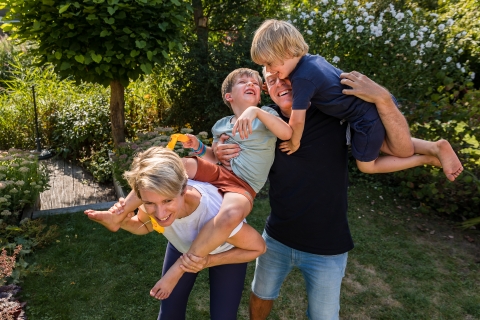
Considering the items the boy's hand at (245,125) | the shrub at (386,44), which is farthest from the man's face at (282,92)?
the shrub at (386,44)

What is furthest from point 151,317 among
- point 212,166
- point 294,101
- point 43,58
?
point 43,58

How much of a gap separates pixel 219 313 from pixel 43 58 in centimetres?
391

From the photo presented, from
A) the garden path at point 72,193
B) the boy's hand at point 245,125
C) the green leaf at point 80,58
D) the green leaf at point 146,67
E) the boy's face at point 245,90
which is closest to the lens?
the boy's hand at point 245,125

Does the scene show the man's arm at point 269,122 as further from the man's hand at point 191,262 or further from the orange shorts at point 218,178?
the man's hand at point 191,262

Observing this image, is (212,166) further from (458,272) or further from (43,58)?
(43,58)

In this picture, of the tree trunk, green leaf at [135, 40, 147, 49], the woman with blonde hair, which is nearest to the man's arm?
the woman with blonde hair

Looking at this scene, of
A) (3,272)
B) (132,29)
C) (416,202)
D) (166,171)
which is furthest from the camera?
(416,202)

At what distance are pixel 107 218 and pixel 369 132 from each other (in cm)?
139

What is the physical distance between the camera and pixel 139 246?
14.0 feet

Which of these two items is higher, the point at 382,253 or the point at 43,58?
the point at 43,58

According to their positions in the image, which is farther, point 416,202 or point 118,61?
point 416,202

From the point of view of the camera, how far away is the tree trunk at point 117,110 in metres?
5.66

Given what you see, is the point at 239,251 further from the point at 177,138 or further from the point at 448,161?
the point at 448,161

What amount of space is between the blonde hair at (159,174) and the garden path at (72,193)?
3.37 meters
